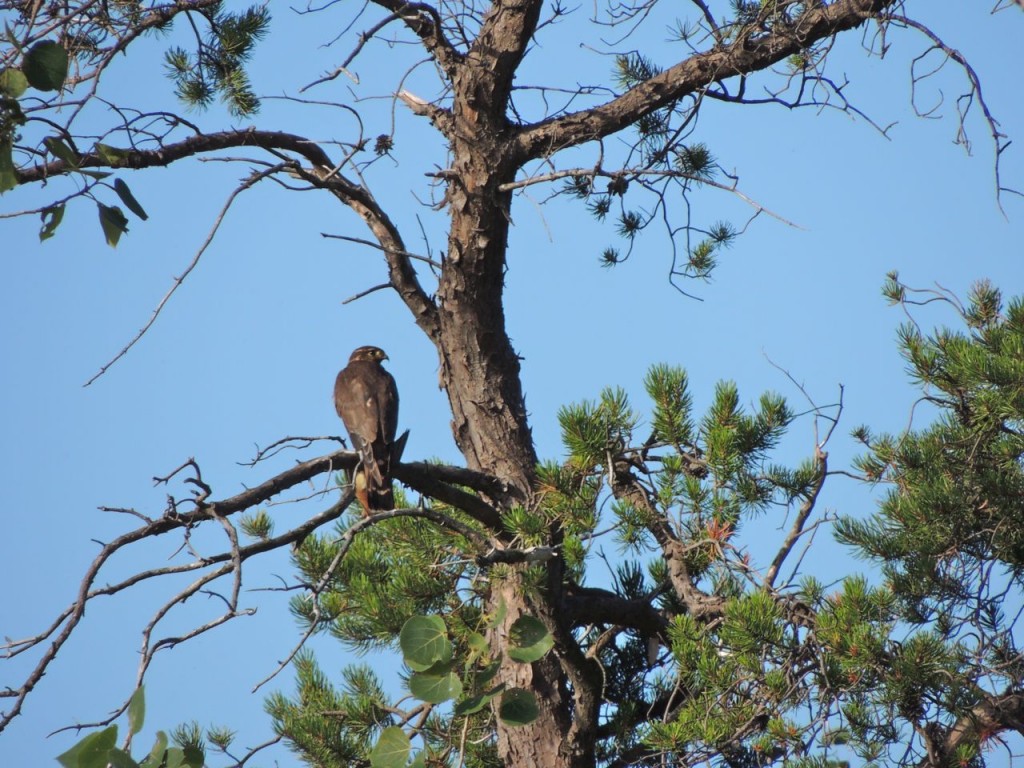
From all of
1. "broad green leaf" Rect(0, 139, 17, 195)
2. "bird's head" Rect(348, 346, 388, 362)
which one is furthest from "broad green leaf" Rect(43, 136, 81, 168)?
"bird's head" Rect(348, 346, 388, 362)

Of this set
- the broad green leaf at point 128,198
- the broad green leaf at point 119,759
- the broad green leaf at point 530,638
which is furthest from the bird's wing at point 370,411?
the broad green leaf at point 128,198

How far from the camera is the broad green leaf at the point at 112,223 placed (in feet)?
6.18

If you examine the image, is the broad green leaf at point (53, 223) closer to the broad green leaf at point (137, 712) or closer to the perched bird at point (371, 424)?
the broad green leaf at point (137, 712)

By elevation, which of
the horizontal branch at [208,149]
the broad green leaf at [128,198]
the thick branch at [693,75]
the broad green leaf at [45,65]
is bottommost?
the broad green leaf at [128,198]

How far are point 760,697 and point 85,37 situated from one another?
12.6 feet

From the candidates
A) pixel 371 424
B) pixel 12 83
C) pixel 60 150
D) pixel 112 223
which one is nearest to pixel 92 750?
pixel 112 223

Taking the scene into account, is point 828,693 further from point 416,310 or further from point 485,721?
point 416,310

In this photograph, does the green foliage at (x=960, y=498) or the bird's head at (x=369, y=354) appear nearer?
the green foliage at (x=960, y=498)

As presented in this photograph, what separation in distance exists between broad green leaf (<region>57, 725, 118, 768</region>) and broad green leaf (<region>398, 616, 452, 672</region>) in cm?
78

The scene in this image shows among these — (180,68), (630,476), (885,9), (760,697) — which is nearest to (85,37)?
(180,68)

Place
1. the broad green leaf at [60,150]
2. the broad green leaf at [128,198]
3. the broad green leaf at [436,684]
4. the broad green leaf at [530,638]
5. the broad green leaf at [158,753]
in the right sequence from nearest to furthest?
the broad green leaf at [60,150] → the broad green leaf at [128,198] → the broad green leaf at [158,753] → the broad green leaf at [436,684] → the broad green leaf at [530,638]

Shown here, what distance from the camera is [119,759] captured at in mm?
2010

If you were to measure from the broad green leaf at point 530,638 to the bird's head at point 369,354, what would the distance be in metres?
3.57

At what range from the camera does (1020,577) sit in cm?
437
